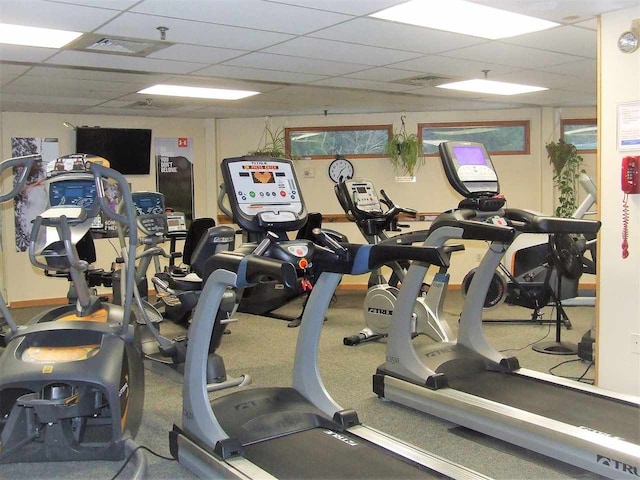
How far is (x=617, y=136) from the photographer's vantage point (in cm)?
394

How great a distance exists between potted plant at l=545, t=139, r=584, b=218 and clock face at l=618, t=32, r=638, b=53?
14.8ft

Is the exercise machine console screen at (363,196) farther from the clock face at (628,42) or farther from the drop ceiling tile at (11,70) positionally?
the drop ceiling tile at (11,70)

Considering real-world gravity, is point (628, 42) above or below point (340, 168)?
above

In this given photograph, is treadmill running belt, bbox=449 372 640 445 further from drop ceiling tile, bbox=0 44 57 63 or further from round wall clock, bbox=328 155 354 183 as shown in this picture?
round wall clock, bbox=328 155 354 183

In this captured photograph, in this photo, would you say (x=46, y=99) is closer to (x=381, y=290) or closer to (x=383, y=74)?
(x=383, y=74)

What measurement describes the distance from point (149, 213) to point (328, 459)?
2827 mm

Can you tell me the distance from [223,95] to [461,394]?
4495 millimetres

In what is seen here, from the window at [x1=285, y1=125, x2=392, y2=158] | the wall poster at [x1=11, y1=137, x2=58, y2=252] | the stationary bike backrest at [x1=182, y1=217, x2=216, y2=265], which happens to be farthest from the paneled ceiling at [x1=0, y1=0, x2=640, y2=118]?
the stationary bike backrest at [x1=182, y1=217, x2=216, y2=265]

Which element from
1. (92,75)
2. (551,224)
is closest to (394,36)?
(551,224)

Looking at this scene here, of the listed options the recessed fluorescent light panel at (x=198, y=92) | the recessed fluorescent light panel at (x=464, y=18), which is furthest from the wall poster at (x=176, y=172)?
the recessed fluorescent light panel at (x=464, y=18)

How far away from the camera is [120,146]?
27.1ft

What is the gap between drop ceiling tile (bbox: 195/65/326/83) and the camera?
553 cm

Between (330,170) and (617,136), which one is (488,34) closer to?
(617,136)

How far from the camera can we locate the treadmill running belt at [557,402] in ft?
10.7
